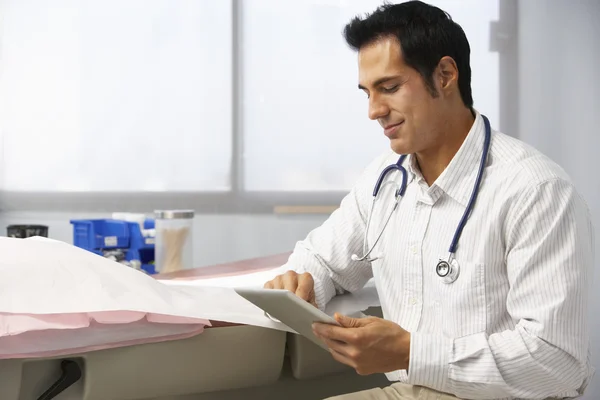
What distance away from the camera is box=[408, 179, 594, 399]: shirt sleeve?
1055 mm

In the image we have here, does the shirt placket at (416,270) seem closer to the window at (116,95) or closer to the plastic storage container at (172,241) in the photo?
the plastic storage container at (172,241)

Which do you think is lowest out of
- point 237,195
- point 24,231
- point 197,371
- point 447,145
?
point 197,371

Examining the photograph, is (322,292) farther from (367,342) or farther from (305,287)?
(367,342)

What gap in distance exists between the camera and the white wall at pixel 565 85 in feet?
10.1

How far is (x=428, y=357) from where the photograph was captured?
1.08 m

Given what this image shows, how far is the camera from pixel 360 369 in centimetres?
109

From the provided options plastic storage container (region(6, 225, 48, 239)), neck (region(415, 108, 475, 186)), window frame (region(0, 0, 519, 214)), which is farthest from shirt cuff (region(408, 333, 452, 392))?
window frame (region(0, 0, 519, 214))

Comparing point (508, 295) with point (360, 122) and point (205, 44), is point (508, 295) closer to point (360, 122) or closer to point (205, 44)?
point (360, 122)

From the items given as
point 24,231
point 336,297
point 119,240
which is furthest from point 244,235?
point 336,297

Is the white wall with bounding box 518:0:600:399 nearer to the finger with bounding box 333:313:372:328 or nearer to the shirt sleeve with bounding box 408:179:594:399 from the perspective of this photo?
the shirt sleeve with bounding box 408:179:594:399

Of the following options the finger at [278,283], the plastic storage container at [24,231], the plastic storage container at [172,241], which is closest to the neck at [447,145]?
the finger at [278,283]

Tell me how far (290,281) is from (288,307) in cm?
34

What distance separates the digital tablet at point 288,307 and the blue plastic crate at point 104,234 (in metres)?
1.97

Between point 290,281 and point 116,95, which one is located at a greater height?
point 116,95
